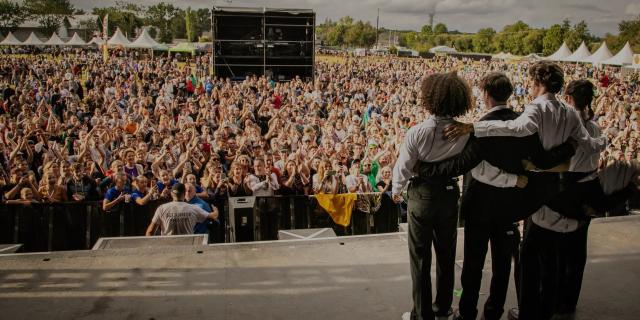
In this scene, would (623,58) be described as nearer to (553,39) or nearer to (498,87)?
(498,87)

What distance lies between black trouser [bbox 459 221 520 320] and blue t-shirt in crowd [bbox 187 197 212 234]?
3623 millimetres

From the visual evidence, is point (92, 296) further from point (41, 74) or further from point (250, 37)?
point (41, 74)

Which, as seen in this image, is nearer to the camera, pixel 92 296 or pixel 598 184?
pixel 598 184

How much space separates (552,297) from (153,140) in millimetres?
8059

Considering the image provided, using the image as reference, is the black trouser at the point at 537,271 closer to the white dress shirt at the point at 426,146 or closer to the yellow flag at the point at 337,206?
the white dress shirt at the point at 426,146

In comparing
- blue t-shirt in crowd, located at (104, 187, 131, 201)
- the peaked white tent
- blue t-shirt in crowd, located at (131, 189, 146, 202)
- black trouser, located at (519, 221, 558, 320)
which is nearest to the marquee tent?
the peaked white tent

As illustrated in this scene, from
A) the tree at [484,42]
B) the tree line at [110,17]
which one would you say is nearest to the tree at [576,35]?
the tree at [484,42]

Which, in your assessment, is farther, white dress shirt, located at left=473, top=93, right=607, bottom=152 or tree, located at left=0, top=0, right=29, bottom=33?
tree, located at left=0, top=0, right=29, bottom=33

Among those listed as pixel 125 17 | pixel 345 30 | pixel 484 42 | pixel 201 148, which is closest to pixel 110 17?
pixel 125 17

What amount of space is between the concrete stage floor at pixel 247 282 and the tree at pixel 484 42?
337 ft

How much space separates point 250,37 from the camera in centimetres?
2072

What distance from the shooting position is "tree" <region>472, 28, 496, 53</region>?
100512mm

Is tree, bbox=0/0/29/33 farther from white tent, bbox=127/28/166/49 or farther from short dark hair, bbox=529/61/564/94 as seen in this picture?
short dark hair, bbox=529/61/564/94

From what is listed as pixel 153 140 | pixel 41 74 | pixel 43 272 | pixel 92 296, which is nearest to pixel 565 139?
pixel 92 296
